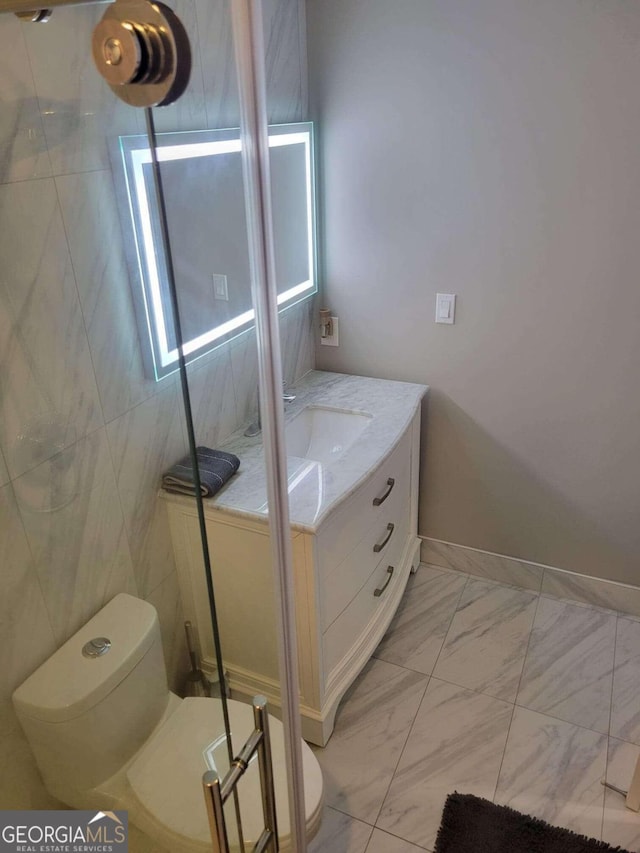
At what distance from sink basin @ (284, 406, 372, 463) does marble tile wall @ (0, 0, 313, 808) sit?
2.11 ft

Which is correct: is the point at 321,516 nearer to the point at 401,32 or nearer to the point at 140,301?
the point at 140,301

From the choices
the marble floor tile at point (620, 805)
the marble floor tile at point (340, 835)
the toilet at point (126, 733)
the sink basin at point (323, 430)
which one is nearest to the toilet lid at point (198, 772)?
the toilet at point (126, 733)

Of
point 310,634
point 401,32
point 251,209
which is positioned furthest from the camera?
point 401,32

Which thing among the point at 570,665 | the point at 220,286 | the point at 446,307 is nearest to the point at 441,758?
the point at 570,665

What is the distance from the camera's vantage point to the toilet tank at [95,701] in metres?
1.29

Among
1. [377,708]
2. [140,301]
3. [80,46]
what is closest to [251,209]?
[80,46]

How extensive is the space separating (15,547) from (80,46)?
923 millimetres

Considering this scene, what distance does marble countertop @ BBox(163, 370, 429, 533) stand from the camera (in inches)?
56.9

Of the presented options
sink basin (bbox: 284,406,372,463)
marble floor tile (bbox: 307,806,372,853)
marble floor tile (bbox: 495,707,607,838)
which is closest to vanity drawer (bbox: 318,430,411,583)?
sink basin (bbox: 284,406,372,463)

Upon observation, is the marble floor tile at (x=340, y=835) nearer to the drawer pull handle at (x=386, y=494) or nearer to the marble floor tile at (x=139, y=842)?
the marble floor tile at (x=139, y=842)

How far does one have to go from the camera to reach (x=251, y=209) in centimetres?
67

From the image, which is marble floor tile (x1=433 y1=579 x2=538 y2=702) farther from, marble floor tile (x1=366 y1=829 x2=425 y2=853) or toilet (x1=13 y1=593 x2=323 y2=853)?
toilet (x1=13 y1=593 x2=323 y2=853)

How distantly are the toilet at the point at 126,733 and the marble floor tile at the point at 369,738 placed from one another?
1.20ft

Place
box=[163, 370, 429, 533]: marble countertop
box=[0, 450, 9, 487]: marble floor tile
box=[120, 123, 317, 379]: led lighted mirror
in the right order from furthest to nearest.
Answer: box=[163, 370, 429, 533]: marble countertop < box=[0, 450, 9, 487]: marble floor tile < box=[120, 123, 317, 379]: led lighted mirror
